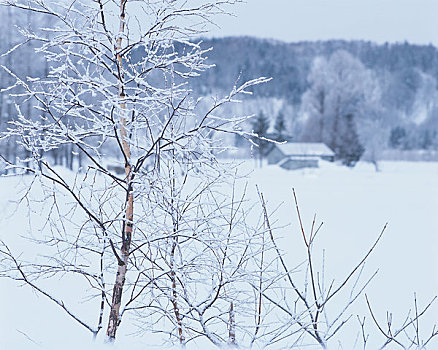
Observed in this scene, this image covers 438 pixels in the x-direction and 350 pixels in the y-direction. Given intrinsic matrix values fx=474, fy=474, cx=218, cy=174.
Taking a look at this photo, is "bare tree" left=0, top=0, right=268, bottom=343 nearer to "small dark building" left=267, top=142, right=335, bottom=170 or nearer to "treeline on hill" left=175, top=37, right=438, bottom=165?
"treeline on hill" left=175, top=37, right=438, bottom=165

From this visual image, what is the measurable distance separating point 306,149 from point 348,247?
1043 centimetres

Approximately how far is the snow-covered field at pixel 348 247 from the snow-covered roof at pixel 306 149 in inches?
171

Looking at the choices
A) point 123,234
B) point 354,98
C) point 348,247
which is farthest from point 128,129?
point 354,98

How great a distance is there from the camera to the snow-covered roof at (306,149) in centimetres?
1491

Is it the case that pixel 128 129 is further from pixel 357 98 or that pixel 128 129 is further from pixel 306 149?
pixel 306 149

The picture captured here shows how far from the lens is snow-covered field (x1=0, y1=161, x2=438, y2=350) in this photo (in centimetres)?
227

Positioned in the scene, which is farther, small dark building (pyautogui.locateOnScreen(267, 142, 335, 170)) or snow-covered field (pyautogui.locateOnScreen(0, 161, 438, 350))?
small dark building (pyautogui.locateOnScreen(267, 142, 335, 170))

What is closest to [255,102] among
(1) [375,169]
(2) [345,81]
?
(2) [345,81]

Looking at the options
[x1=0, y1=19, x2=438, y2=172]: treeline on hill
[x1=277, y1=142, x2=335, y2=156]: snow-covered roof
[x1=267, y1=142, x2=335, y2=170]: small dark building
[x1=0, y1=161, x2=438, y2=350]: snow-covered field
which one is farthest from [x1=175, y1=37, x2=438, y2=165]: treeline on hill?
[x1=0, y1=161, x2=438, y2=350]: snow-covered field

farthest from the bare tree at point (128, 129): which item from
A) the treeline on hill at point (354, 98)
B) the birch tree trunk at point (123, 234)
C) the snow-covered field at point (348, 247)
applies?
the treeline on hill at point (354, 98)

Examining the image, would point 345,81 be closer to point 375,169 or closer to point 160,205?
point 375,169

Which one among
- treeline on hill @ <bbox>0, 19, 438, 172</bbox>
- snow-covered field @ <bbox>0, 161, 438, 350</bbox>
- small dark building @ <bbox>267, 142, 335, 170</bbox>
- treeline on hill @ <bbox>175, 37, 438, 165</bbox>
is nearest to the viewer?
snow-covered field @ <bbox>0, 161, 438, 350</bbox>

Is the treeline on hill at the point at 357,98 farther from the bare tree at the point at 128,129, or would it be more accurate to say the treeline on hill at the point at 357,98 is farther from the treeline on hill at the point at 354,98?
the bare tree at the point at 128,129

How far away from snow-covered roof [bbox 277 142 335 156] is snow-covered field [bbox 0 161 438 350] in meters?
4.35
